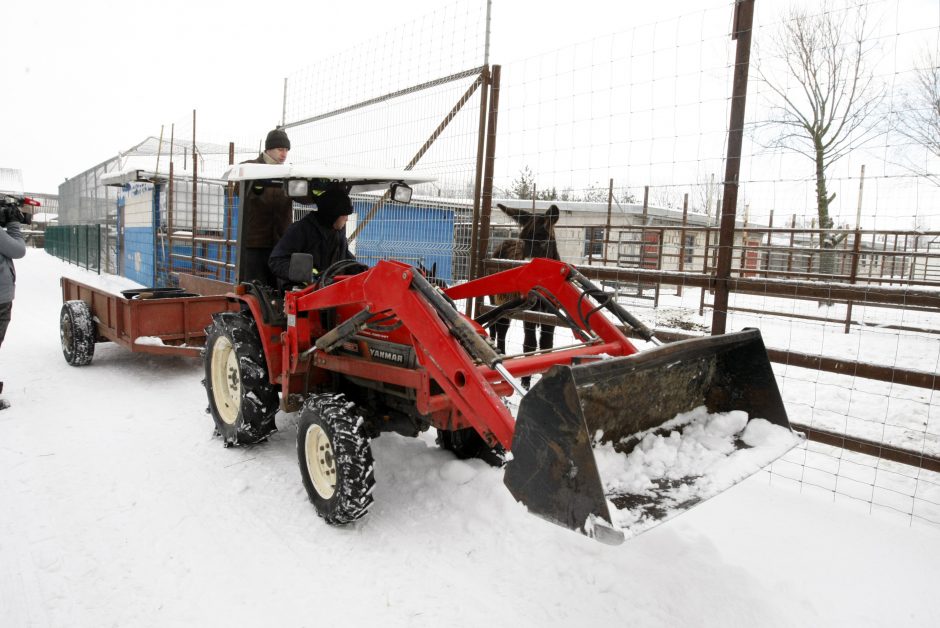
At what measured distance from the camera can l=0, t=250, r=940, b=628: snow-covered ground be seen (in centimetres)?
253

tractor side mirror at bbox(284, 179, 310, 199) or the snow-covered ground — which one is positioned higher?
tractor side mirror at bbox(284, 179, 310, 199)

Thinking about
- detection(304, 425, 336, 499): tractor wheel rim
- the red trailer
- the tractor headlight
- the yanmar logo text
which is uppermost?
the tractor headlight

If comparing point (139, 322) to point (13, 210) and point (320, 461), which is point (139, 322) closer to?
point (13, 210)

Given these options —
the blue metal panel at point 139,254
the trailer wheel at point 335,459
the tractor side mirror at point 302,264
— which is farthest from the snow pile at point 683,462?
the blue metal panel at point 139,254

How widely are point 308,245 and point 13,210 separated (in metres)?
2.99

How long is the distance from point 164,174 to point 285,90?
6.66m

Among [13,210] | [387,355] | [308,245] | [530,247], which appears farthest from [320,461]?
[13,210]

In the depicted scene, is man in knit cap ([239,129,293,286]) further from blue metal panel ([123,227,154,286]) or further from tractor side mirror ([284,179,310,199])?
blue metal panel ([123,227,154,286])

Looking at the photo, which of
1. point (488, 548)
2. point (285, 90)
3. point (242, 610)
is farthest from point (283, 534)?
point (285, 90)

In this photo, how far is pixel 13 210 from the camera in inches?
198

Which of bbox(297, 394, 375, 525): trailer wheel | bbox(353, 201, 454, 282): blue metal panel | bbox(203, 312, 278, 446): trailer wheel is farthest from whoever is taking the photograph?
bbox(353, 201, 454, 282): blue metal panel

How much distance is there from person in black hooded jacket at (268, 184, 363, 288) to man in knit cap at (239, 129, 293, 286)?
1.24 feet

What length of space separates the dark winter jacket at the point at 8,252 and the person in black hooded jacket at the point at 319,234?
8.68 feet

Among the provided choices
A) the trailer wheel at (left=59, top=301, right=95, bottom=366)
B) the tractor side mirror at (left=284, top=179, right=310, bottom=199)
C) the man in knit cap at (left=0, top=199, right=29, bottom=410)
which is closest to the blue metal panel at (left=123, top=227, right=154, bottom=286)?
the trailer wheel at (left=59, top=301, right=95, bottom=366)
